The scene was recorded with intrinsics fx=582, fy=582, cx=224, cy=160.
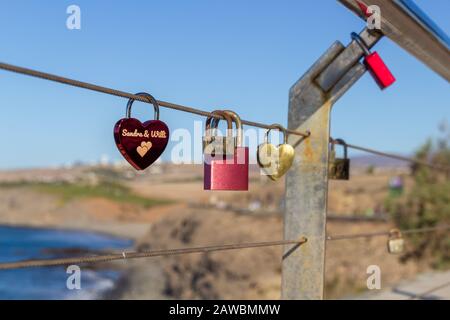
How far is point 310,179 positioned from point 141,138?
1299 mm

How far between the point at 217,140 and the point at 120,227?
4623 inches

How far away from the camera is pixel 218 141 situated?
84.6 inches

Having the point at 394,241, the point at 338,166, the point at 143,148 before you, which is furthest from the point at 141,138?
the point at 394,241

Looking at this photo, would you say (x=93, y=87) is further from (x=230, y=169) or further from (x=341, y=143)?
(x=341, y=143)

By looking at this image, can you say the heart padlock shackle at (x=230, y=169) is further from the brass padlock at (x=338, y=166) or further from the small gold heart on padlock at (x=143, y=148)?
the brass padlock at (x=338, y=166)

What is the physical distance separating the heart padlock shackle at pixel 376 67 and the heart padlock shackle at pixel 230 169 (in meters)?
0.89

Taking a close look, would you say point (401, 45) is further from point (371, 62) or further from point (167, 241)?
point (167, 241)

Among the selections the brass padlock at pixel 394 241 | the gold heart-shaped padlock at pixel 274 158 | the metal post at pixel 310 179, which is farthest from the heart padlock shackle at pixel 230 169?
the brass padlock at pixel 394 241

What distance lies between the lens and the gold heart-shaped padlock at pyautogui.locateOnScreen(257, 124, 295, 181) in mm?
2402

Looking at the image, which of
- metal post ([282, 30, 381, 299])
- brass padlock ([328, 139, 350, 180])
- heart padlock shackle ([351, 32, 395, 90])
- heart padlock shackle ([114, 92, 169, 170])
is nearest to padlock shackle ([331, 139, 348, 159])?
brass padlock ([328, 139, 350, 180])

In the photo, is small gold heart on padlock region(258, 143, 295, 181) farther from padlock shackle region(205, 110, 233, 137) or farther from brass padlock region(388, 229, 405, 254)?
brass padlock region(388, 229, 405, 254)

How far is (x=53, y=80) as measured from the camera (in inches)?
59.6
